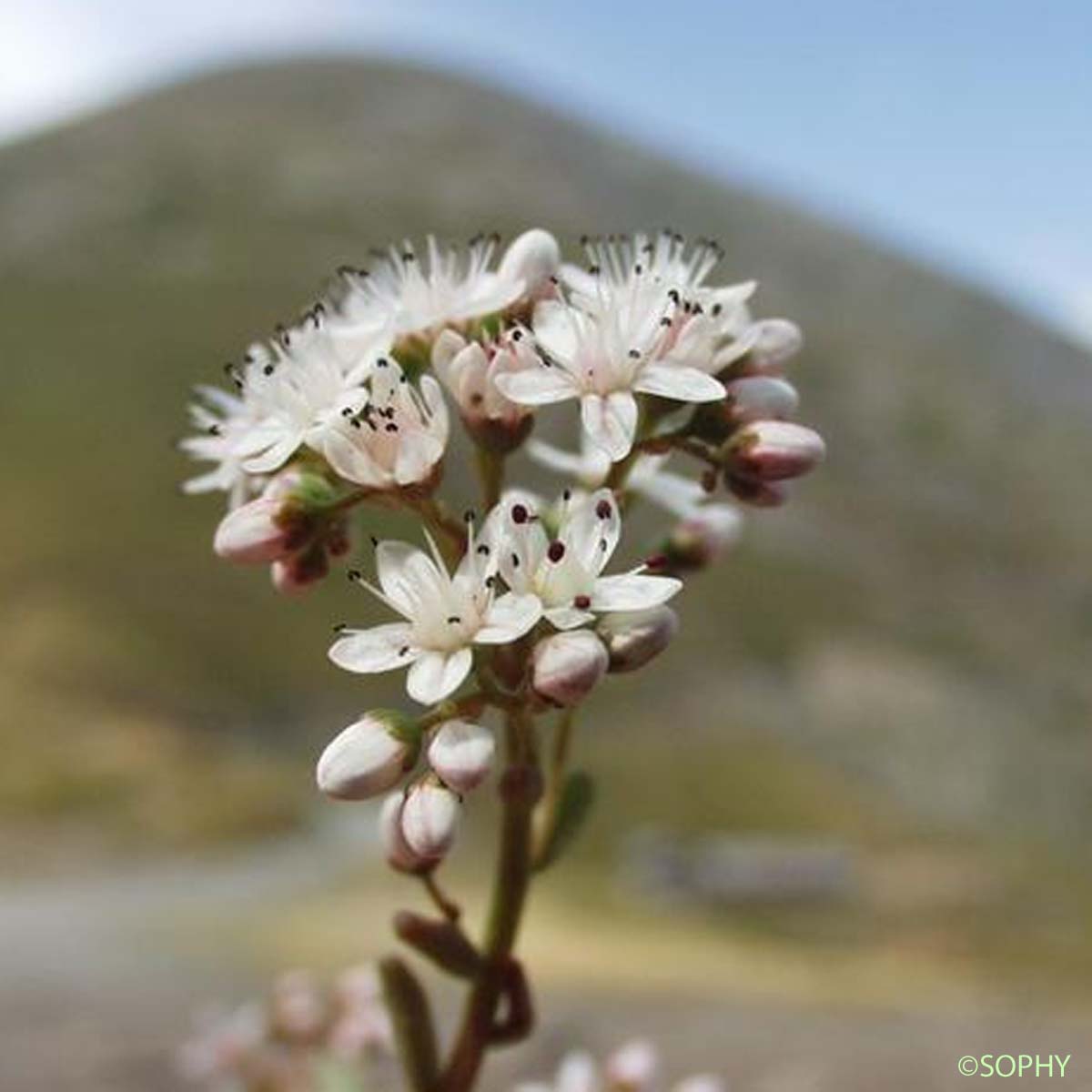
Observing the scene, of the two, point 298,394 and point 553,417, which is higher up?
point 553,417

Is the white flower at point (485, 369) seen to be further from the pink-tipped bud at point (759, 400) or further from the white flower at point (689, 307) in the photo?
the pink-tipped bud at point (759, 400)

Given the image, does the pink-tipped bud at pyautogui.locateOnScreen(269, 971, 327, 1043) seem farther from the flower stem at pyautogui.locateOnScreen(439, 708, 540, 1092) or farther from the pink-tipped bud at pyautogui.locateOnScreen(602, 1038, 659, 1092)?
the flower stem at pyautogui.locateOnScreen(439, 708, 540, 1092)

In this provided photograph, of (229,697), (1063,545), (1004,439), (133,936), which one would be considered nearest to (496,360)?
(133,936)

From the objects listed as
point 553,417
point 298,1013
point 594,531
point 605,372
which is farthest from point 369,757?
point 553,417

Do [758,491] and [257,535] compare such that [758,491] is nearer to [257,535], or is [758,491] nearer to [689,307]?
[689,307]

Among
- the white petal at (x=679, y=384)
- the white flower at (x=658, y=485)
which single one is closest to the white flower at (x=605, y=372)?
the white petal at (x=679, y=384)

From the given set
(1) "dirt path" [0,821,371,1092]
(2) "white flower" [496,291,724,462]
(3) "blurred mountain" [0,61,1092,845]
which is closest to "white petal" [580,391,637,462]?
(2) "white flower" [496,291,724,462]

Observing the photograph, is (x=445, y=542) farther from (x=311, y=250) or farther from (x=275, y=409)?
(x=311, y=250)
